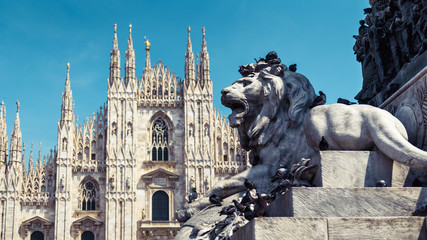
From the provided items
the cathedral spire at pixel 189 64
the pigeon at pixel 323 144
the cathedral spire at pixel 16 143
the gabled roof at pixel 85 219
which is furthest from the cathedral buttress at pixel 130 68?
the pigeon at pixel 323 144

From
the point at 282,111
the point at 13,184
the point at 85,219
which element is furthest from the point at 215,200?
the point at 13,184

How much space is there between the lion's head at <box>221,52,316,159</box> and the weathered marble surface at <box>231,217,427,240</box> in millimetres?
1430

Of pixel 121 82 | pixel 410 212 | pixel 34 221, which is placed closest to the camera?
Answer: pixel 410 212

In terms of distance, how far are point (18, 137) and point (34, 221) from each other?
4.93 m

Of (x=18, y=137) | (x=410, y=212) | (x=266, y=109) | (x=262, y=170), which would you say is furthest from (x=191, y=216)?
(x=18, y=137)

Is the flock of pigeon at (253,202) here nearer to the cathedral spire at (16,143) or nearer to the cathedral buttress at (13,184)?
the cathedral buttress at (13,184)

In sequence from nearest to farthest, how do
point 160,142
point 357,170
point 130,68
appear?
point 357,170 → point 160,142 → point 130,68

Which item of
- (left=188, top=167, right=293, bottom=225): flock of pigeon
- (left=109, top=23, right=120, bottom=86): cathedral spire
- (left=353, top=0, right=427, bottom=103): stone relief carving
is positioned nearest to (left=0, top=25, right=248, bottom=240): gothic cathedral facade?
(left=109, top=23, right=120, bottom=86): cathedral spire

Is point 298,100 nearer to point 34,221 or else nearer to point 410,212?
point 410,212

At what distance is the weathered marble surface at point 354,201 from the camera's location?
3.28 m

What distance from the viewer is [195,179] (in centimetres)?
3438

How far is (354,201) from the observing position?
331 centimetres

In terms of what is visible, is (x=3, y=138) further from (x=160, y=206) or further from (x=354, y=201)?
(x=354, y=201)

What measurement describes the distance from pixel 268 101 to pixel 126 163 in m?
30.2
